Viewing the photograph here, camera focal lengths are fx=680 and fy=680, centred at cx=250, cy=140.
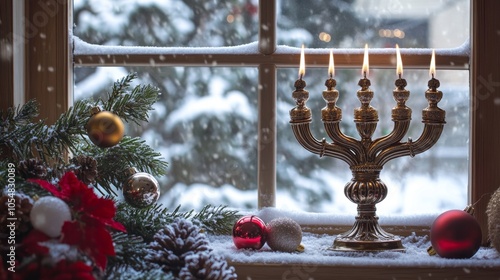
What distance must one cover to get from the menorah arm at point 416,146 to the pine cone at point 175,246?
1.26ft

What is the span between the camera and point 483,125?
1269 mm

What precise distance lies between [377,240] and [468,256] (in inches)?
5.9

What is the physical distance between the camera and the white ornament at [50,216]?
79 cm

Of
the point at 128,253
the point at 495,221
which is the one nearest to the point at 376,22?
the point at 495,221

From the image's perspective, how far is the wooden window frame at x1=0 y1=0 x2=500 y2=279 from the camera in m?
1.26

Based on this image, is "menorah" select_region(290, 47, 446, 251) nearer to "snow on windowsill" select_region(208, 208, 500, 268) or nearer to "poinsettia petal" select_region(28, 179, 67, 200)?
"snow on windowsill" select_region(208, 208, 500, 268)

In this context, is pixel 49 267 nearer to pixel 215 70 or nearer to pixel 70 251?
pixel 70 251

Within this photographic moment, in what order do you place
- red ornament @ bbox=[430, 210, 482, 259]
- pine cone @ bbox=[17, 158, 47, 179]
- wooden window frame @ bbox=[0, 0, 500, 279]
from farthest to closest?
1. wooden window frame @ bbox=[0, 0, 500, 279]
2. red ornament @ bbox=[430, 210, 482, 259]
3. pine cone @ bbox=[17, 158, 47, 179]

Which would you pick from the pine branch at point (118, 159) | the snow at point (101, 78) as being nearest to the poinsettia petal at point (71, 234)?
the pine branch at point (118, 159)

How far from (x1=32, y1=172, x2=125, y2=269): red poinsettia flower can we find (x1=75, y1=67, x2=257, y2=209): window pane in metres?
0.46

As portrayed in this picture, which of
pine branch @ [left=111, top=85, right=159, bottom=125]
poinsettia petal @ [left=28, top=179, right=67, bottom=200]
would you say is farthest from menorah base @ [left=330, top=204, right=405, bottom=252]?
poinsettia petal @ [left=28, top=179, right=67, bottom=200]

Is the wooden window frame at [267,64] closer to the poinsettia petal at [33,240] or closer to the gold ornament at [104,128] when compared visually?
the gold ornament at [104,128]

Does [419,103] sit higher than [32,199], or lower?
higher

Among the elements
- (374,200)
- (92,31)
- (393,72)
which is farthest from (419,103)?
(92,31)
